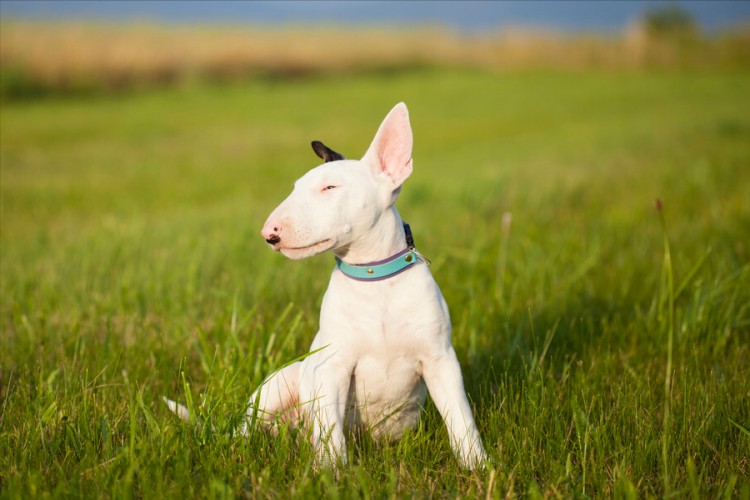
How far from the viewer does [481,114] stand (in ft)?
68.0

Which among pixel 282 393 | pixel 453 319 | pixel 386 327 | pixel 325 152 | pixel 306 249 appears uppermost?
pixel 325 152

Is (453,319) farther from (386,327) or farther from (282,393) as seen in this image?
(386,327)

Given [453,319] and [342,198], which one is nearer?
[342,198]

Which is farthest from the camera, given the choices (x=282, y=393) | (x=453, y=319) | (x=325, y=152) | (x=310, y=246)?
(x=453, y=319)

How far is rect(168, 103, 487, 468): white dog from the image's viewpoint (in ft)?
8.66

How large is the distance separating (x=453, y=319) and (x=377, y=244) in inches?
66.7

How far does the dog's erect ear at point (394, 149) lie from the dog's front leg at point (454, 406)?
72 cm

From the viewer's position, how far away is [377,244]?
2719 mm

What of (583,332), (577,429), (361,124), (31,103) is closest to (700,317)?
(583,332)

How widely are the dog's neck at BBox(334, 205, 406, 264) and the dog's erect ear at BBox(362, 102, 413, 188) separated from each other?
0.50ft

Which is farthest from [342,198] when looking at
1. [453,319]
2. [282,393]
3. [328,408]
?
[453,319]

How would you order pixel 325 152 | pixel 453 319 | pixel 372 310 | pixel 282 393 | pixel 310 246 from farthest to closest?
pixel 453 319
pixel 282 393
pixel 325 152
pixel 372 310
pixel 310 246

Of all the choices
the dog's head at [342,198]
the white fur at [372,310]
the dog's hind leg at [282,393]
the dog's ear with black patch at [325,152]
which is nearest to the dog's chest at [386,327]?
the white fur at [372,310]

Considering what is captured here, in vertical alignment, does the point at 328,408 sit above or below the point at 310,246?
below
